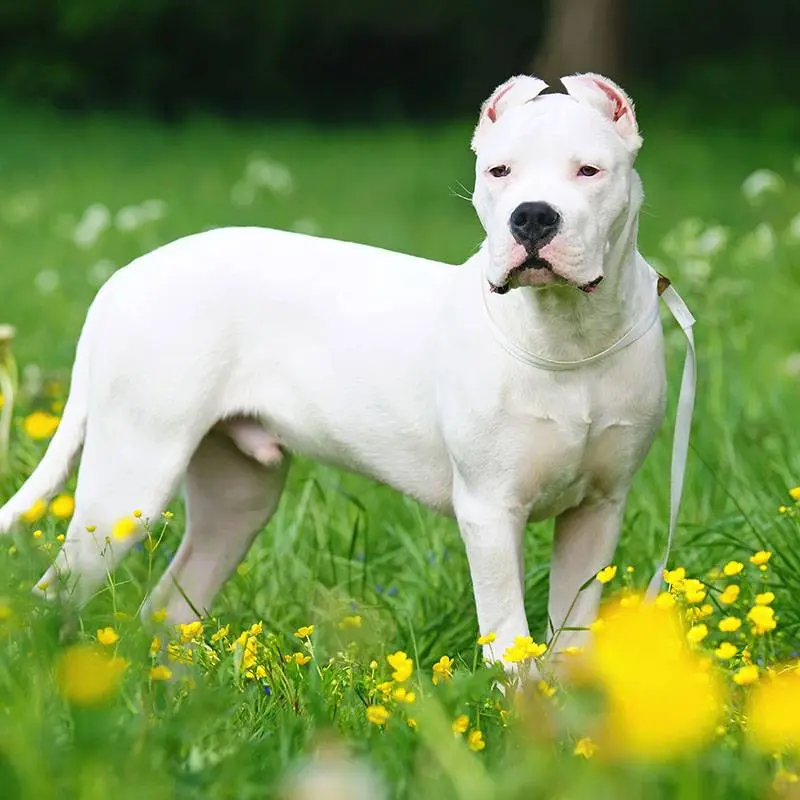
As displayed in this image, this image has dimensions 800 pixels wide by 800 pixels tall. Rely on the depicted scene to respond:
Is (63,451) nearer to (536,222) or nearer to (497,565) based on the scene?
(497,565)

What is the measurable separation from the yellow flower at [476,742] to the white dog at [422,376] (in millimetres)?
712

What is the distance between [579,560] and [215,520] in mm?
1059

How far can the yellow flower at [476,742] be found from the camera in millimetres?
2693

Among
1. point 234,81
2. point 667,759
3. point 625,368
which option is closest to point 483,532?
point 625,368

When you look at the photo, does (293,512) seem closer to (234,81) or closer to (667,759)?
(667,759)

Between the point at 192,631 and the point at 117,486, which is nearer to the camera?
the point at 192,631

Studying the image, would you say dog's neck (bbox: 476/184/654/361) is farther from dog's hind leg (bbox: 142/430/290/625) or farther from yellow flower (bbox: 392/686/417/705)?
dog's hind leg (bbox: 142/430/290/625)

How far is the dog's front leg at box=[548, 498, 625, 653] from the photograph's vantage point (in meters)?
3.64

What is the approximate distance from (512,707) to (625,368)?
2.82 ft

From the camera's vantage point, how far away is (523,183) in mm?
3176

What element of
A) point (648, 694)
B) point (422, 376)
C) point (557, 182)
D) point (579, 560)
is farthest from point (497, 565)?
point (648, 694)

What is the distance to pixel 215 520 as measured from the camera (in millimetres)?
4227

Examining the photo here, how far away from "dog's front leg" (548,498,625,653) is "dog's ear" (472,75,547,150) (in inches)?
35.5

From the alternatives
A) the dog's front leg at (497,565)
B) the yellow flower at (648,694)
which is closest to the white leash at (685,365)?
the dog's front leg at (497,565)
